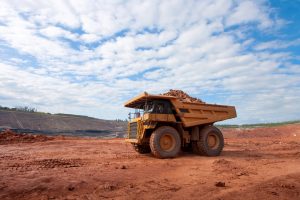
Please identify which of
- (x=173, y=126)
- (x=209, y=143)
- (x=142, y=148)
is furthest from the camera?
(x=142, y=148)

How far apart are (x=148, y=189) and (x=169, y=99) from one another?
19.2 ft

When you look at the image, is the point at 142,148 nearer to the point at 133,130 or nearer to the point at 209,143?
the point at 133,130

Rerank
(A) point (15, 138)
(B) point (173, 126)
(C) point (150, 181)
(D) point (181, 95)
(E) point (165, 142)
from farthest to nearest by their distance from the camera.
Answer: (A) point (15, 138) < (D) point (181, 95) < (B) point (173, 126) < (E) point (165, 142) < (C) point (150, 181)

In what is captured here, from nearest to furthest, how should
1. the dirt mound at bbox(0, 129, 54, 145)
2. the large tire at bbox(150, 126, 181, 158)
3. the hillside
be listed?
the large tire at bbox(150, 126, 181, 158) < the dirt mound at bbox(0, 129, 54, 145) < the hillside

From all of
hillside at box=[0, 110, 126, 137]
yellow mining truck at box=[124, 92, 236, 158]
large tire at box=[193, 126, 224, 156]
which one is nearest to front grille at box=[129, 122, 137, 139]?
yellow mining truck at box=[124, 92, 236, 158]

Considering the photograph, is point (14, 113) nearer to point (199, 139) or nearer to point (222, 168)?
point (199, 139)

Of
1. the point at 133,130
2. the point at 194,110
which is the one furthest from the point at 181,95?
the point at 133,130

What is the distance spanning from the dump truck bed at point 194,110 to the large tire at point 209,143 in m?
0.43

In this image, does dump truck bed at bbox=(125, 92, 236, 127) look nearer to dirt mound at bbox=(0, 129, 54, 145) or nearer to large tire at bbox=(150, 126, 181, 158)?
large tire at bbox=(150, 126, 181, 158)

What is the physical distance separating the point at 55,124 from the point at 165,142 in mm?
26506

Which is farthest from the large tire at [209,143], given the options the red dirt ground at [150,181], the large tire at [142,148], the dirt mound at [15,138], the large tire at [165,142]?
the dirt mound at [15,138]

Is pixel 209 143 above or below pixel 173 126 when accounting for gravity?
below

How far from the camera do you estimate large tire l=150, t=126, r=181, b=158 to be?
1145 centimetres

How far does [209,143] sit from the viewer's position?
13000mm
